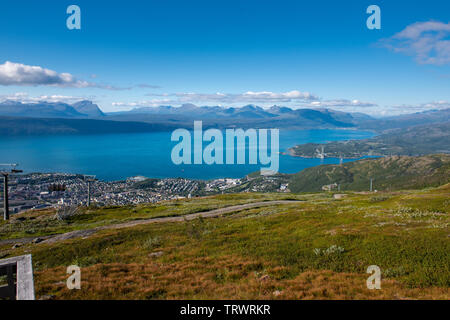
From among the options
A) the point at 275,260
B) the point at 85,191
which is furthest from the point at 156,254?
the point at 85,191

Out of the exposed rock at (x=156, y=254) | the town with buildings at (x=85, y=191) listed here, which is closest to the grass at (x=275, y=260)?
the exposed rock at (x=156, y=254)

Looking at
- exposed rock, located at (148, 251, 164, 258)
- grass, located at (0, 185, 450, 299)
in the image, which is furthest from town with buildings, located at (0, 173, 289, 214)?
exposed rock, located at (148, 251, 164, 258)

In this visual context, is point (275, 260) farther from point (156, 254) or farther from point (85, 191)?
point (85, 191)

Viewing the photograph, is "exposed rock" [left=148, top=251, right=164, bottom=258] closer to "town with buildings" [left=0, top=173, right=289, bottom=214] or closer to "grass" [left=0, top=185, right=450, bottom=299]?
"grass" [left=0, top=185, right=450, bottom=299]

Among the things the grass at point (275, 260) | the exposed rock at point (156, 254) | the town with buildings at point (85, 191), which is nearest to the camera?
the grass at point (275, 260)

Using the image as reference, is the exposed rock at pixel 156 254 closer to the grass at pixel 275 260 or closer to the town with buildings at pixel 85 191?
the grass at pixel 275 260

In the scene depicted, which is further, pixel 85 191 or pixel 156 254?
pixel 85 191

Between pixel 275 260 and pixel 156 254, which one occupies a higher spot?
pixel 275 260

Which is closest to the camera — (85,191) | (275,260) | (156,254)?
(275,260)

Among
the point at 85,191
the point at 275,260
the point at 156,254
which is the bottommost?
the point at 85,191
